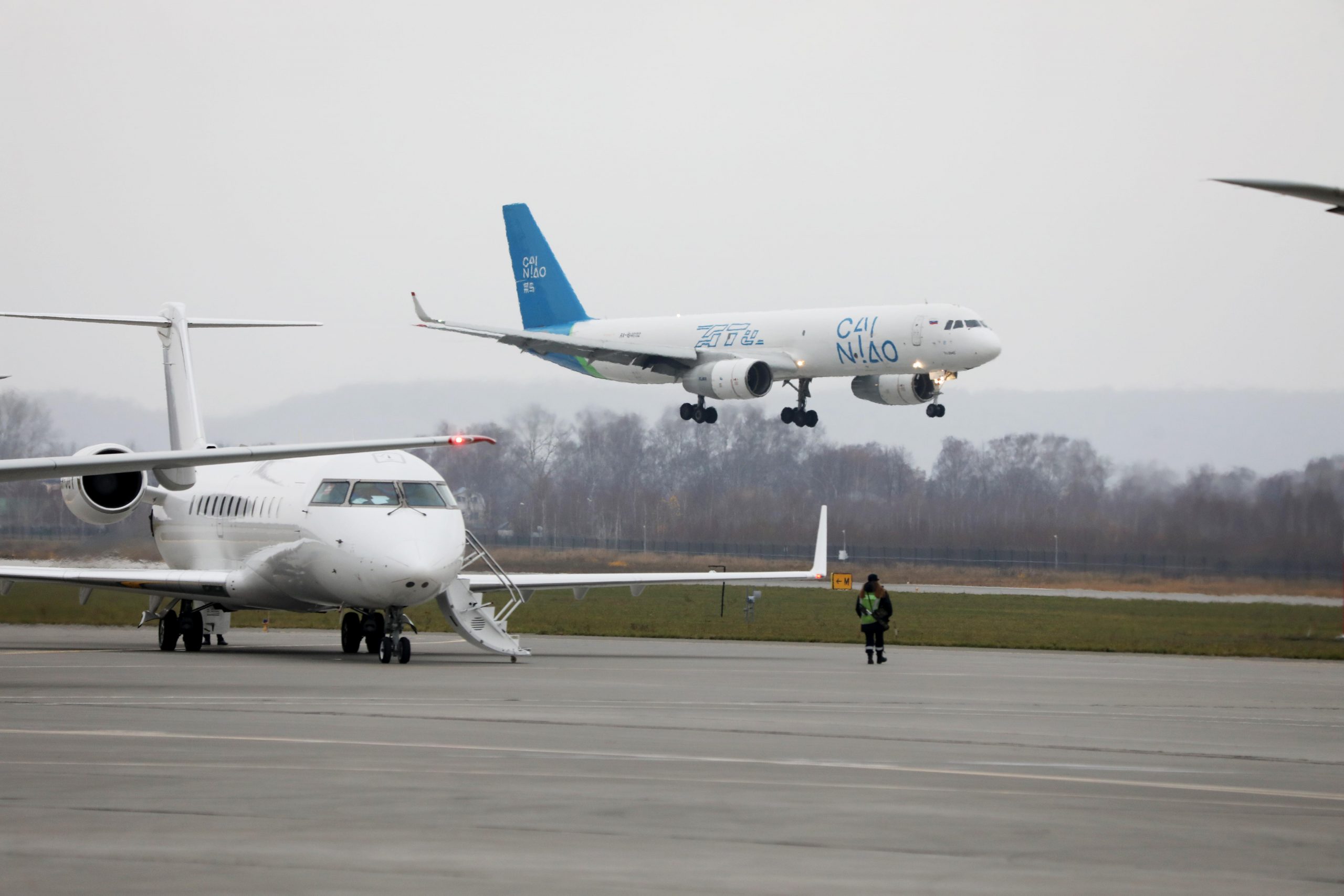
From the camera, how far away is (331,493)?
24.3 meters

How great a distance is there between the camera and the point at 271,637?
109 feet

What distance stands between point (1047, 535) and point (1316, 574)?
1524cm

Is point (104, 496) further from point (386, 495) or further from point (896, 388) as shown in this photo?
point (896, 388)

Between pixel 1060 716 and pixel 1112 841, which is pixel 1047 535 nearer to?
pixel 1060 716

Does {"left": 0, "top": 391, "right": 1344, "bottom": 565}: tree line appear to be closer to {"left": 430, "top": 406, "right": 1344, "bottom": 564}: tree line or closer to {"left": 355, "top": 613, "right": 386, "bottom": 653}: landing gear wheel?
{"left": 430, "top": 406, "right": 1344, "bottom": 564}: tree line

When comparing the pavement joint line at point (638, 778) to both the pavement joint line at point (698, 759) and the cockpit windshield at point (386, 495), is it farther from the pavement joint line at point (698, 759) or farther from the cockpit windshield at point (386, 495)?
the cockpit windshield at point (386, 495)

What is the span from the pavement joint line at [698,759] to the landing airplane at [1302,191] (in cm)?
391

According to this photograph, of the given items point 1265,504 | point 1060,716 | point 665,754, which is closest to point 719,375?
point 1265,504

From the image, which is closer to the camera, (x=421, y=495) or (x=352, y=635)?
(x=421, y=495)

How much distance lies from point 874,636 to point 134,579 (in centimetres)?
1127

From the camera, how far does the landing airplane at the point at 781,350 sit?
140 ft

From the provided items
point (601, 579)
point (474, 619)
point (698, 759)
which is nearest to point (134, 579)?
point (474, 619)

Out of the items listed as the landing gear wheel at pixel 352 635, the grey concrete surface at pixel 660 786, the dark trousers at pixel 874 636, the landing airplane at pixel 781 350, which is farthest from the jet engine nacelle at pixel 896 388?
the grey concrete surface at pixel 660 786

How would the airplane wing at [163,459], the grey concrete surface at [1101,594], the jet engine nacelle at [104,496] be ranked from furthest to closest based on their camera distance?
1. the grey concrete surface at [1101,594]
2. the jet engine nacelle at [104,496]
3. the airplane wing at [163,459]
